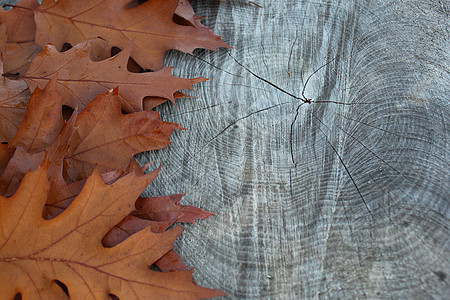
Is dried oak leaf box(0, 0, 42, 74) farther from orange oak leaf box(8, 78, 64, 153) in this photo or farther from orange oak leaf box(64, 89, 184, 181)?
orange oak leaf box(64, 89, 184, 181)

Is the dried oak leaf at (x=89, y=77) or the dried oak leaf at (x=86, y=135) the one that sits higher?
the dried oak leaf at (x=89, y=77)

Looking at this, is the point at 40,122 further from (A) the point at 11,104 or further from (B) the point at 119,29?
(B) the point at 119,29

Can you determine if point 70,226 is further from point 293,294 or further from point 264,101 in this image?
point 264,101

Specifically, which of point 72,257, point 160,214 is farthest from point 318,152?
point 72,257

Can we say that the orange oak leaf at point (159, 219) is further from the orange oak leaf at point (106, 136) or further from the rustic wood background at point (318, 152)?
the orange oak leaf at point (106, 136)

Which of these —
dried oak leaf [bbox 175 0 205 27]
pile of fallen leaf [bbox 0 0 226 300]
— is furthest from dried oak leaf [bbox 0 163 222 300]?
dried oak leaf [bbox 175 0 205 27]

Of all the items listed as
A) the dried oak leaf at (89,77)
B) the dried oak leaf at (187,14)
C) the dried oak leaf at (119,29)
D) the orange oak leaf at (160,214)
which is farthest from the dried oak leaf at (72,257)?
the dried oak leaf at (187,14)

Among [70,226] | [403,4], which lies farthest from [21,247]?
[403,4]
